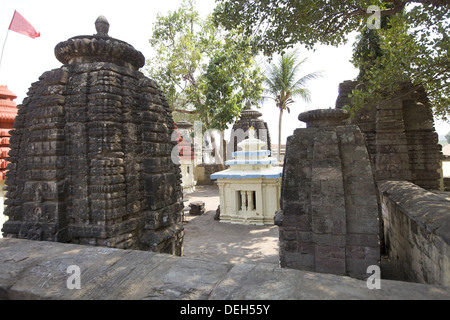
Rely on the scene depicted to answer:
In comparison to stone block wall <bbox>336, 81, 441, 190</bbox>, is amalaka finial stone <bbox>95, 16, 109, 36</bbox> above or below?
above

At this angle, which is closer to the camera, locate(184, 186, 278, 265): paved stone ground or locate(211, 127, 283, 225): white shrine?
locate(184, 186, 278, 265): paved stone ground

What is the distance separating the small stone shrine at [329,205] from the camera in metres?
3.74

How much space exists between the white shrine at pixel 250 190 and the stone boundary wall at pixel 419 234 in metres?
6.27

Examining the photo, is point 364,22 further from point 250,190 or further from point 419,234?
point 250,190

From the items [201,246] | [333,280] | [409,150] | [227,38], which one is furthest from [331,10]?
[227,38]

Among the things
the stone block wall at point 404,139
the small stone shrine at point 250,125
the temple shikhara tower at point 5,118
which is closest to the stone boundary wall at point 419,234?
the stone block wall at point 404,139

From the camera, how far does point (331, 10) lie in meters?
5.14

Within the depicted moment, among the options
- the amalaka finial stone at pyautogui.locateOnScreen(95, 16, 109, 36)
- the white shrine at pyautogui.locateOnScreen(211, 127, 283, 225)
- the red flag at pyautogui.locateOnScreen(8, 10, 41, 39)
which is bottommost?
the white shrine at pyautogui.locateOnScreen(211, 127, 283, 225)

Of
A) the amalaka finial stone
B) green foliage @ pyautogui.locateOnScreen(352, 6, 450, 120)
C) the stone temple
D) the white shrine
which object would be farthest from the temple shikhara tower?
green foliage @ pyautogui.locateOnScreen(352, 6, 450, 120)

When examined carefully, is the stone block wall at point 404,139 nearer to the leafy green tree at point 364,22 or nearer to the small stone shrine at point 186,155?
the leafy green tree at point 364,22

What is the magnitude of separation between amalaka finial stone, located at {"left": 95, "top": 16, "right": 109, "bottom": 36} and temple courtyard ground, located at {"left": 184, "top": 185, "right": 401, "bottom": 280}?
223 inches

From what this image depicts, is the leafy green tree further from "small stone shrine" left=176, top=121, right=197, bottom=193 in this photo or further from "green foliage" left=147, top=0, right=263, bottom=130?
"small stone shrine" left=176, top=121, right=197, bottom=193

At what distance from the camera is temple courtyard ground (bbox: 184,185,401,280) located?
25.9 ft

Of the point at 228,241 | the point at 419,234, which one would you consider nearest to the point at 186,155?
the point at 228,241
